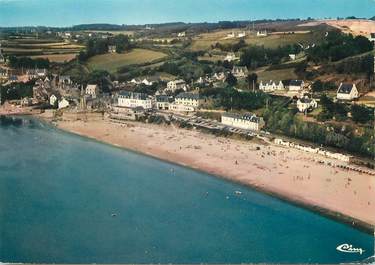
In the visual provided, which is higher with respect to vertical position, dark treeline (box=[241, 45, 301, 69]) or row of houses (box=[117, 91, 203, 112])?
dark treeline (box=[241, 45, 301, 69])

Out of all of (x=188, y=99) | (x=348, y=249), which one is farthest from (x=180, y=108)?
(x=348, y=249)

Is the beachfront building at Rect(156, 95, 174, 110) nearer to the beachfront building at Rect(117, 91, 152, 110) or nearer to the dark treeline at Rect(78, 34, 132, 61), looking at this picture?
the beachfront building at Rect(117, 91, 152, 110)

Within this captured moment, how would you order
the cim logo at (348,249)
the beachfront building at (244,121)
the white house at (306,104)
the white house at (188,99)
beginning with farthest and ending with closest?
1. the white house at (188,99)
2. the beachfront building at (244,121)
3. the white house at (306,104)
4. the cim logo at (348,249)

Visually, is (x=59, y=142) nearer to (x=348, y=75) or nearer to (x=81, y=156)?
(x=81, y=156)

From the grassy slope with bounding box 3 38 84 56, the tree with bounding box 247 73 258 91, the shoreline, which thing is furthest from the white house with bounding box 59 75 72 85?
the tree with bounding box 247 73 258 91

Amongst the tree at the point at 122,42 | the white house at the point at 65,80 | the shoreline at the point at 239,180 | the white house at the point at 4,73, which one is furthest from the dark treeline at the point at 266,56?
the white house at the point at 4,73

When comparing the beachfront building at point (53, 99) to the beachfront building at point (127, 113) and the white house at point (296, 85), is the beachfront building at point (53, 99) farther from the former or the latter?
the white house at point (296, 85)
